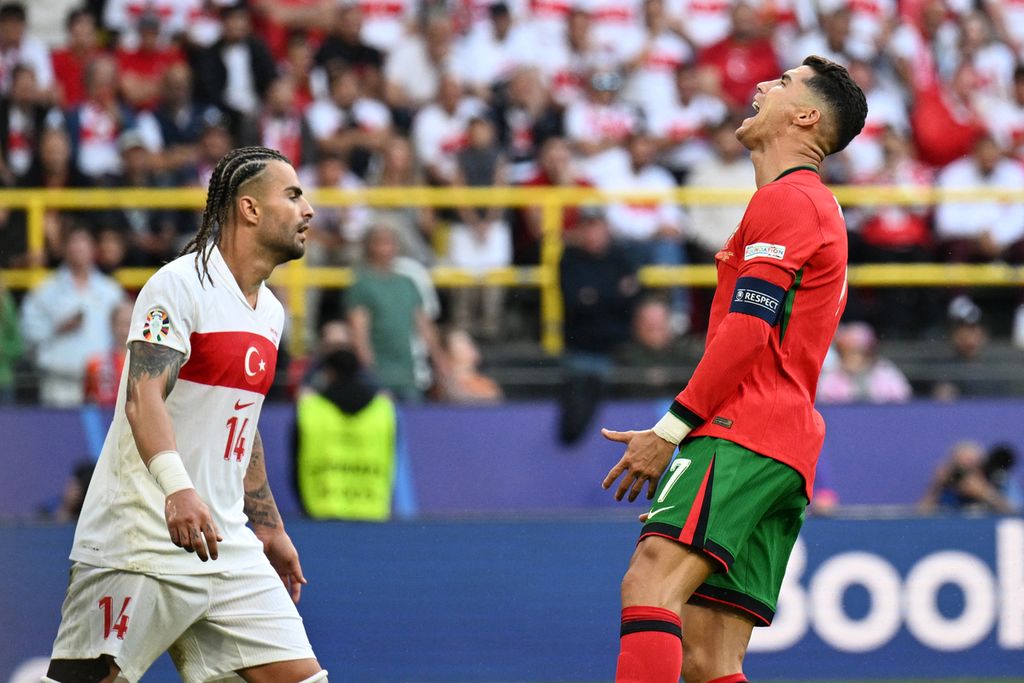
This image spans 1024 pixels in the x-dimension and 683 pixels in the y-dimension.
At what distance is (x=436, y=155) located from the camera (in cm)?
1278

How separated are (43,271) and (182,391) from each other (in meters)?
7.30

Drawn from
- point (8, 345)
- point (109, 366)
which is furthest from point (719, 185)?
point (8, 345)

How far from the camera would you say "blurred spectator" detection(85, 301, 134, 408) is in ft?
35.7

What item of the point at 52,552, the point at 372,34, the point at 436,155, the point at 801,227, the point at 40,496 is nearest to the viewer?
the point at 801,227

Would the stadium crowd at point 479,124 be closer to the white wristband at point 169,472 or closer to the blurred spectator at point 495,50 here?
the blurred spectator at point 495,50

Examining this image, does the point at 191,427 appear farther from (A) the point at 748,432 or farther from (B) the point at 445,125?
(B) the point at 445,125

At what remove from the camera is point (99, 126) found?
12516 millimetres

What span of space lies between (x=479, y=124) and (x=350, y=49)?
160 cm

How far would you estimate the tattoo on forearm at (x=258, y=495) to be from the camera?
17.9ft

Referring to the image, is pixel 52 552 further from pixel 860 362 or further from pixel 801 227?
pixel 860 362

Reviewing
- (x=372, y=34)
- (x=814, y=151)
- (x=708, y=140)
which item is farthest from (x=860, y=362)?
(x=814, y=151)

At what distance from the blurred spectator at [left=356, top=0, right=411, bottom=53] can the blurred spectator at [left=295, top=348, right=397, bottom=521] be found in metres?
4.45

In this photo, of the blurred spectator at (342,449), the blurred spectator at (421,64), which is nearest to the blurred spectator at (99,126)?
the blurred spectator at (421,64)

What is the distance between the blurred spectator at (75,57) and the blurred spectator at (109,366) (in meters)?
2.78
